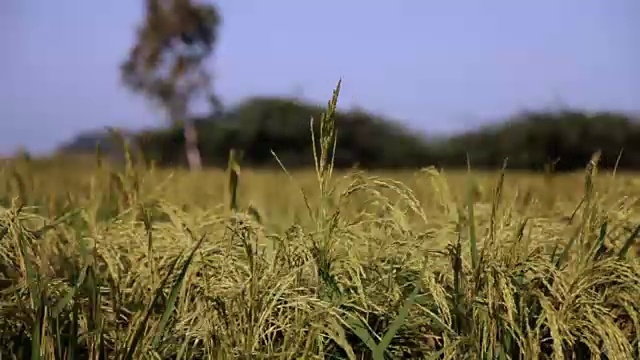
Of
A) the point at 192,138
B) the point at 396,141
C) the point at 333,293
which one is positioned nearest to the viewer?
the point at 333,293

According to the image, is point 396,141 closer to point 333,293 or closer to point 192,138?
point 192,138

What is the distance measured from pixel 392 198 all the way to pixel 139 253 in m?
0.48

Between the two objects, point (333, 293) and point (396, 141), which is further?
point (396, 141)

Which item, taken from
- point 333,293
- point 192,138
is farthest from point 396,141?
point 333,293

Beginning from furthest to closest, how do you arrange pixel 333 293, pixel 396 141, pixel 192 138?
pixel 192 138 < pixel 396 141 < pixel 333 293

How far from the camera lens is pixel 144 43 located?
942 centimetres

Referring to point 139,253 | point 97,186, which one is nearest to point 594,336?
point 139,253

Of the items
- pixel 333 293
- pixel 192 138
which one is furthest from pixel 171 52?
pixel 333 293

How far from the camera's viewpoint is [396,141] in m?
5.71

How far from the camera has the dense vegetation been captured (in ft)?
8.08

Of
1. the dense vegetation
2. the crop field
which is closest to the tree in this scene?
the dense vegetation

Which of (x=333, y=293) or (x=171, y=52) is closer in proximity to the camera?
(x=333, y=293)

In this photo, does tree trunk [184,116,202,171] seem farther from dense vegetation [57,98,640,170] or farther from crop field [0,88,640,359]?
crop field [0,88,640,359]

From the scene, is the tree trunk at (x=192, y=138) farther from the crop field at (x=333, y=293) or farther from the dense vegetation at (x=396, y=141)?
the crop field at (x=333, y=293)
